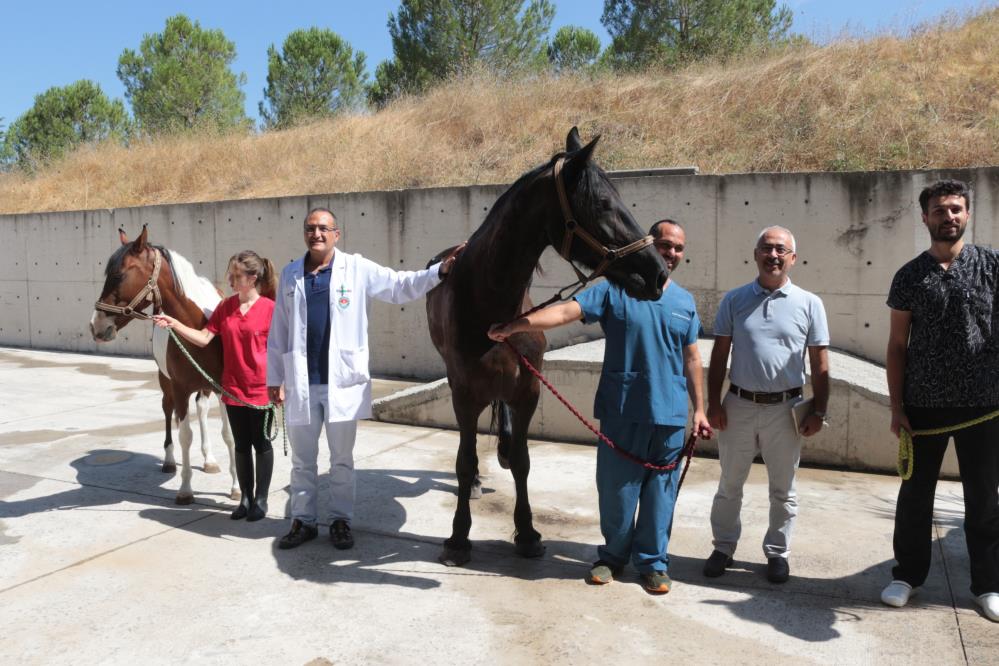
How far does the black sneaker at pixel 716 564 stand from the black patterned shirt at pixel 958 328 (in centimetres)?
117

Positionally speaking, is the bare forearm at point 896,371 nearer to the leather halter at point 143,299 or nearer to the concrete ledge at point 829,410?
the concrete ledge at point 829,410

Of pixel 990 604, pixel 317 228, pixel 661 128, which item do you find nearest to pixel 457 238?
pixel 661 128

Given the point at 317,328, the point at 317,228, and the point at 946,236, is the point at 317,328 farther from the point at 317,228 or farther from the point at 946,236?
the point at 946,236

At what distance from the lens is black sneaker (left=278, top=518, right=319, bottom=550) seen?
150 inches

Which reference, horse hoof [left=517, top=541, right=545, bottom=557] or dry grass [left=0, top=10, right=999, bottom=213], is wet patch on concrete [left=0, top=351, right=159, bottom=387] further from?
horse hoof [left=517, top=541, right=545, bottom=557]

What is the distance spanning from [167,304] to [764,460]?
3.71 metres

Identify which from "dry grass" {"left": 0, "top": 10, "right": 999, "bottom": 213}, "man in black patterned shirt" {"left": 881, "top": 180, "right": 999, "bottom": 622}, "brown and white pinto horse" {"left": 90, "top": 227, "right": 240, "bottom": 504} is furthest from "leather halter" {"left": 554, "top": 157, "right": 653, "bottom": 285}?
"dry grass" {"left": 0, "top": 10, "right": 999, "bottom": 213}

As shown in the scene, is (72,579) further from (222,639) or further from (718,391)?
(718,391)

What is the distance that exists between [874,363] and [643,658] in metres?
5.10

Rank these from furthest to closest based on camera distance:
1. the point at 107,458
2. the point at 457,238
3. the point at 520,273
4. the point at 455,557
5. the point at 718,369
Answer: the point at 457,238 → the point at 107,458 → the point at 455,557 → the point at 718,369 → the point at 520,273

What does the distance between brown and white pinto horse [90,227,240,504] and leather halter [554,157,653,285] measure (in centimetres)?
276

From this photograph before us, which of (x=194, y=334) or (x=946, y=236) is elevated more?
(x=946, y=236)

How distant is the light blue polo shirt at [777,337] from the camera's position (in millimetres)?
3273

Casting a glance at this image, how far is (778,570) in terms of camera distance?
11.0ft
